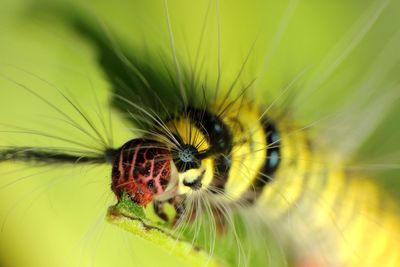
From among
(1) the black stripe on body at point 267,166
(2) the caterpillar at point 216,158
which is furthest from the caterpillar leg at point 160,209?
(1) the black stripe on body at point 267,166

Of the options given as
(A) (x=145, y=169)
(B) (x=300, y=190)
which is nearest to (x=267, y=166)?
(B) (x=300, y=190)

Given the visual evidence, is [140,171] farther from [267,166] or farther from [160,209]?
[267,166]

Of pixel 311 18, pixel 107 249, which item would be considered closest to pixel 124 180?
pixel 107 249

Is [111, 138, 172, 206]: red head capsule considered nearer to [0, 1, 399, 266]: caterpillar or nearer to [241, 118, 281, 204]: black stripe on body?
[0, 1, 399, 266]: caterpillar

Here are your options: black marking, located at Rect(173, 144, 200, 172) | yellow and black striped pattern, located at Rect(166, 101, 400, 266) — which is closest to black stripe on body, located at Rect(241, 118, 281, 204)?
yellow and black striped pattern, located at Rect(166, 101, 400, 266)

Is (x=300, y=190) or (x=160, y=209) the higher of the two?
(x=300, y=190)

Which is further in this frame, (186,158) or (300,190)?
(300,190)

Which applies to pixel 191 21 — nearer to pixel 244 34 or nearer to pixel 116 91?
pixel 244 34
